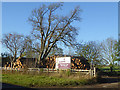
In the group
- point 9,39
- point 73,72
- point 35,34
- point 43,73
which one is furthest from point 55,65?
point 9,39

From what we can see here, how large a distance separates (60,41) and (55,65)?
839cm

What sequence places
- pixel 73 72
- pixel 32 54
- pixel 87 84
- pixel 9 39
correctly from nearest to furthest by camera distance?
pixel 87 84 → pixel 73 72 → pixel 32 54 → pixel 9 39

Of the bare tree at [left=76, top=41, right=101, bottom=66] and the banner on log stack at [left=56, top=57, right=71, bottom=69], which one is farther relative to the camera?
the bare tree at [left=76, top=41, right=101, bottom=66]

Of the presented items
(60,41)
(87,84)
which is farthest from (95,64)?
(87,84)

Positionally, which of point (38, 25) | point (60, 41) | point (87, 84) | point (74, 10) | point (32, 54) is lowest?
point (87, 84)

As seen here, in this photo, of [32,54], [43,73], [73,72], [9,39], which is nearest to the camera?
[73,72]

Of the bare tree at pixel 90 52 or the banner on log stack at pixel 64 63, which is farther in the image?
the bare tree at pixel 90 52

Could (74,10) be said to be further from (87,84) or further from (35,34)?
(87,84)

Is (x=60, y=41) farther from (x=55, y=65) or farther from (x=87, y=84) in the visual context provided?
(x=87, y=84)

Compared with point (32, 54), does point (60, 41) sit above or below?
above

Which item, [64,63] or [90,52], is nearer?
[64,63]

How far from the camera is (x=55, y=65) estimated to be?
2316 centimetres

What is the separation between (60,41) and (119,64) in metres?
11.5

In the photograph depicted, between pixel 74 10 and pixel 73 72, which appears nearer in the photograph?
pixel 73 72
